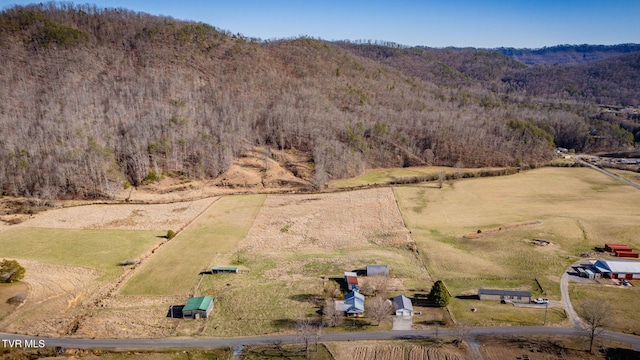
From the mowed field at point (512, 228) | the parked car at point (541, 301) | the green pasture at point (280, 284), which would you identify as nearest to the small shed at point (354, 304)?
the green pasture at point (280, 284)

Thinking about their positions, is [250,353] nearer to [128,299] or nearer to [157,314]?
[157,314]

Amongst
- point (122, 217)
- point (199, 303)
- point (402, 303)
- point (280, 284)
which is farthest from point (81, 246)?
point (402, 303)

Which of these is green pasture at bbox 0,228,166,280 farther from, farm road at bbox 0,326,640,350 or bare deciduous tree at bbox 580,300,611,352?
bare deciduous tree at bbox 580,300,611,352

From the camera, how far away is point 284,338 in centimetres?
3409

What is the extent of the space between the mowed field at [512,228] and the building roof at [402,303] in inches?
168

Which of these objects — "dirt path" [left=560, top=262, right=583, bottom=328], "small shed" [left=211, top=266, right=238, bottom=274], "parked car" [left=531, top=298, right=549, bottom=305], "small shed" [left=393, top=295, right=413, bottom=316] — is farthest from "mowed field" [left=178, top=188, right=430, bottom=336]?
"dirt path" [left=560, top=262, right=583, bottom=328]

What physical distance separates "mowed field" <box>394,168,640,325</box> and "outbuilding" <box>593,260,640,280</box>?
3401 millimetres

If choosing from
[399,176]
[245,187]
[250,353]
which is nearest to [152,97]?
[245,187]

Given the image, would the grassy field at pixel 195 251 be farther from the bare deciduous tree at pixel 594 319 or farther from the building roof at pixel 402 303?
the bare deciduous tree at pixel 594 319

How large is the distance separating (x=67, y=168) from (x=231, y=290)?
4581 centimetres

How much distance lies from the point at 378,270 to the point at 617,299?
2325 centimetres

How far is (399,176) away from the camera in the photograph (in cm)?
8638

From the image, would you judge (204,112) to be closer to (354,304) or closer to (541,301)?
(354,304)

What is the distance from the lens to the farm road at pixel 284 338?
33125 millimetres
